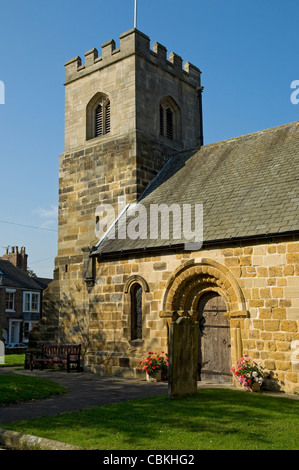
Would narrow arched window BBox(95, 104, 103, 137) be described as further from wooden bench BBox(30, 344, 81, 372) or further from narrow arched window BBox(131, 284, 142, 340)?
wooden bench BBox(30, 344, 81, 372)

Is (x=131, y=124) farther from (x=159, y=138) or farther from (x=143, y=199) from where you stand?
(x=143, y=199)

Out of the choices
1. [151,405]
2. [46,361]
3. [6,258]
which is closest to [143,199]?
[46,361]

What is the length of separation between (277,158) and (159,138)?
6678mm

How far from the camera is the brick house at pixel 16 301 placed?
4528 cm

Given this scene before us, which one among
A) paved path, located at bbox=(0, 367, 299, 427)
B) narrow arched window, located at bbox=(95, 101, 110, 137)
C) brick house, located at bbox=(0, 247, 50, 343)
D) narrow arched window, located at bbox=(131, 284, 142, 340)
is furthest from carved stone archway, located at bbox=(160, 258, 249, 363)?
brick house, located at bbox=(0, 247, 50, 343)

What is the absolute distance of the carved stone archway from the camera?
1359 cm

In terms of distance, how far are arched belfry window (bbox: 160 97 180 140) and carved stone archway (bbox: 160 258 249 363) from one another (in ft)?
30.7

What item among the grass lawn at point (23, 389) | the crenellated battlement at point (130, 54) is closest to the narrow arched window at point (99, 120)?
the crenellated battlement at point (130, 54)

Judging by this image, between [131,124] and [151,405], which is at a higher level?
[131,124]

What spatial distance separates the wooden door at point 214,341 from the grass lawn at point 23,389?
4.66 metres

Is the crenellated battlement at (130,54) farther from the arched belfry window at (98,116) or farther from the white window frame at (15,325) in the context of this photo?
the white window frame at (15,325)

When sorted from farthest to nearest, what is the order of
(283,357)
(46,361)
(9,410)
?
(46,361) < (283,357) < (9,410)

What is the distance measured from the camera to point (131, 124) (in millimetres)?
20406
